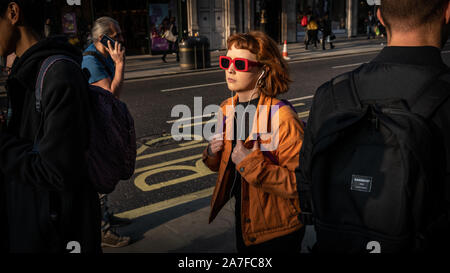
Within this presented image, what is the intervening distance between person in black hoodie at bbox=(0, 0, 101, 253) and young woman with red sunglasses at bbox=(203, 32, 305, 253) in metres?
0.80

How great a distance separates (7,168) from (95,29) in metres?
2.13

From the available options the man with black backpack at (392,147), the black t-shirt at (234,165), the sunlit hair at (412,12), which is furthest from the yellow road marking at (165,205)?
the sunlit hair at (412,12)

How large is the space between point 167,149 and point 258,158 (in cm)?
383

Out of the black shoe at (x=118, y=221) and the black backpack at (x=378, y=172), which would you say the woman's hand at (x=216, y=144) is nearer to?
the black backpack at (x=378, y=172)

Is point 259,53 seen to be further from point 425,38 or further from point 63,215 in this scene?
point 63,215

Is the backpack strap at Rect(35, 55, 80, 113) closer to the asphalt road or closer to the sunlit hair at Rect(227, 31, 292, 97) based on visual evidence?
the sunlit hair at Rect(227, 31, 292, 97)

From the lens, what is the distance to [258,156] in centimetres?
202

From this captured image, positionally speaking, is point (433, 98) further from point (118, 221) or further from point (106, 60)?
point (118, 221)

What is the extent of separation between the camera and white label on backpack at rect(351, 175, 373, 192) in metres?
1.24

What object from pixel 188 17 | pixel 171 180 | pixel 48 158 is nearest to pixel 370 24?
pixel 188 17

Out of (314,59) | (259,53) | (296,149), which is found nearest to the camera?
(296,149)

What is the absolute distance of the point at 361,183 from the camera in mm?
1247

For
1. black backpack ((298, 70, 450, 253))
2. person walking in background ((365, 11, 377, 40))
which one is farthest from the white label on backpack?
person walking in background ((365, 11, 377, 40))

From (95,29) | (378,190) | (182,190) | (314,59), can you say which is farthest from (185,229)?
(314,59)
